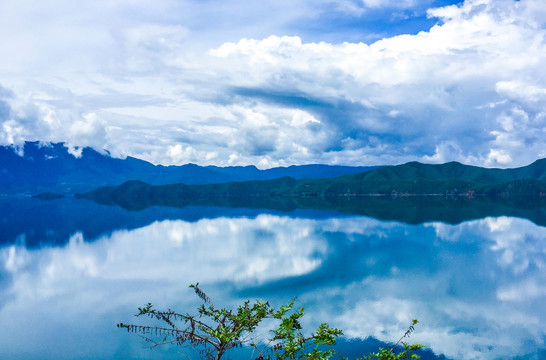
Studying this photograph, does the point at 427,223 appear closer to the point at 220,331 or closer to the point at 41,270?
the point at 41,270

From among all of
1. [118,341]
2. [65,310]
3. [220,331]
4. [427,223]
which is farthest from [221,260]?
[427,223]

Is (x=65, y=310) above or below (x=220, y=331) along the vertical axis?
below

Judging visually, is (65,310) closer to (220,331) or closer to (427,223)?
(220,331)

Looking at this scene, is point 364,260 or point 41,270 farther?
point 364,260

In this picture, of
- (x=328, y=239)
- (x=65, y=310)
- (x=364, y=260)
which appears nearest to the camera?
(x=65, y=310)

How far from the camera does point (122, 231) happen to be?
9456 cm

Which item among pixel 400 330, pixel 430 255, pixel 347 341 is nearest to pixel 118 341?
pixel 347 341

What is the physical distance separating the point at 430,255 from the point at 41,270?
56.3 meters

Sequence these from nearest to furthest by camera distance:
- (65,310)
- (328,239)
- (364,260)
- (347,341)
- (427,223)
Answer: (347,341) < (65,310) < (364,260) < (328,239) < (427,223)

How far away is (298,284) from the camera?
42.6m

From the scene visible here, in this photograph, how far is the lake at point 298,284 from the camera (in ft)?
91.7

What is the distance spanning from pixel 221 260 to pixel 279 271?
11.8 metres

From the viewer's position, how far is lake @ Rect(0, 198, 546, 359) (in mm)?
27953

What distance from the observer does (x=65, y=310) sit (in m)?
35.7
